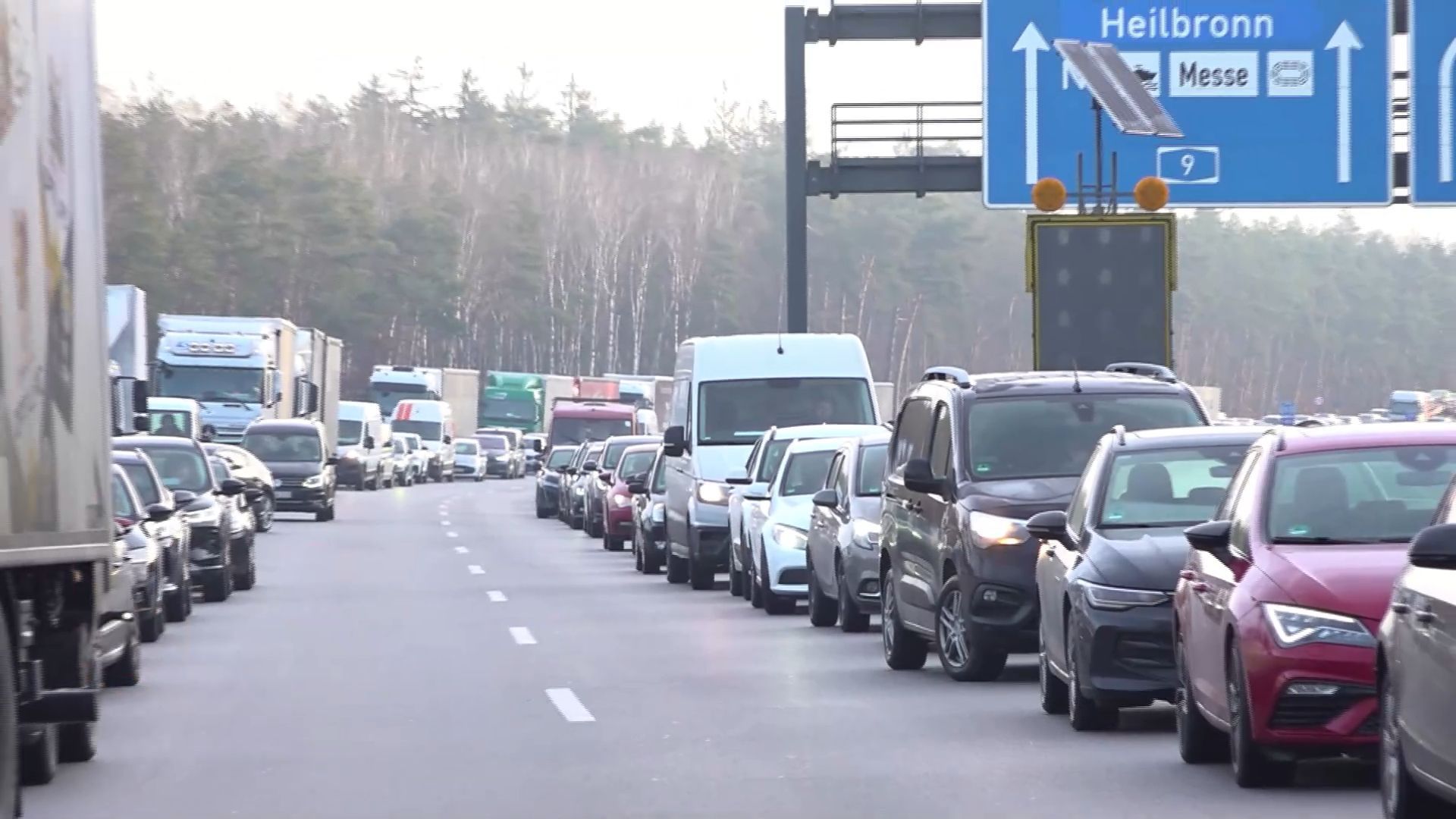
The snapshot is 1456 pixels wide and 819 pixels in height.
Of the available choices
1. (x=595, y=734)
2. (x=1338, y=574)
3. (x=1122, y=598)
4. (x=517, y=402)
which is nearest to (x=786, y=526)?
(x=595, y=734)

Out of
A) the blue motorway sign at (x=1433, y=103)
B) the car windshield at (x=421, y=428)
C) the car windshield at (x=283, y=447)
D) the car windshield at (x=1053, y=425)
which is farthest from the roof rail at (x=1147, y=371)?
the car windshield at (x=421, y=428)

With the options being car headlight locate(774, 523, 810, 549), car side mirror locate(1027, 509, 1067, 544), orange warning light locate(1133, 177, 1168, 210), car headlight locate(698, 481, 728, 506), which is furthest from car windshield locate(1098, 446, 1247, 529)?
car headlight locate(698, 481, 728, 506)

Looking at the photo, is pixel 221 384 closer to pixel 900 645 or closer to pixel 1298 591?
pixel 900 645

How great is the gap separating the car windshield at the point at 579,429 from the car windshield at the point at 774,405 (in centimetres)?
3295

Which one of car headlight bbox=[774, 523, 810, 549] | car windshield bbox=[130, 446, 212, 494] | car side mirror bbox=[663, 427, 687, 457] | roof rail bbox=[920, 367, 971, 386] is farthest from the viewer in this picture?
car side mirror bbox=[663, 427, 687, 457]

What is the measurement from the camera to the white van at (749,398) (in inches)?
1095

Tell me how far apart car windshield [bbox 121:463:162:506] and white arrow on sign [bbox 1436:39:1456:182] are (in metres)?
14.6

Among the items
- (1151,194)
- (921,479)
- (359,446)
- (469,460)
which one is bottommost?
(469,460)

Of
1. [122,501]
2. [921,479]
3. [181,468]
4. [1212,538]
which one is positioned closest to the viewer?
[1212,538]

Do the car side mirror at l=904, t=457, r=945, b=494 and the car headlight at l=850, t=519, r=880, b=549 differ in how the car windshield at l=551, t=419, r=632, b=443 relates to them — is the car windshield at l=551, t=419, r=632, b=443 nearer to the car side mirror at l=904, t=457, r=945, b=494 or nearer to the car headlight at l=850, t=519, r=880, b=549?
the car headlight at l=850, t=519, r=880, b=549

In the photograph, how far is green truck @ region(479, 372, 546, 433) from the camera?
100125 millimetres

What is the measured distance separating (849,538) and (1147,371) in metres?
3.01

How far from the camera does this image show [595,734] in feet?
42.5

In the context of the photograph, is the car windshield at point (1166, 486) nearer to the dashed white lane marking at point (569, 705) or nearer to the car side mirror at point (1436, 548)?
Answer: the dashed white lane marking at point (569, 705)
